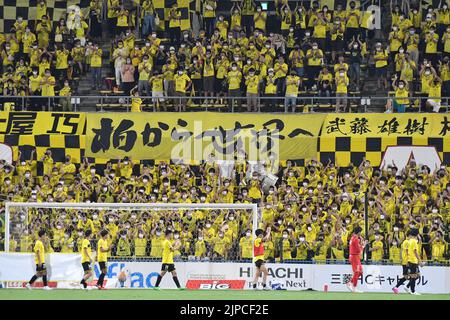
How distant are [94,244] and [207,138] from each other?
18.4 ft

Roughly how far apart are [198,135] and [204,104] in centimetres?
189

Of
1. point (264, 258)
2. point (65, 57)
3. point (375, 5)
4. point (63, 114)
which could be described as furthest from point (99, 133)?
point (375, 5)

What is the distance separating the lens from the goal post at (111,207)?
3186cm

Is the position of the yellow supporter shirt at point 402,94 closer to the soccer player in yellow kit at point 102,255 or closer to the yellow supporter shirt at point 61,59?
the yellow supporter shirt at point 61,59

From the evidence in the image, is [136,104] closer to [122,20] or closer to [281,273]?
[122,20]

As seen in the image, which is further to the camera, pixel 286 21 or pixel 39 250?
pixel 286 21

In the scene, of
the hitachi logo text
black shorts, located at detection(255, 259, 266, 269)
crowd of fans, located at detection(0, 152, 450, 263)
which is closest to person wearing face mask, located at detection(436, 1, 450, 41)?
crowd of fans, located at detection(0, 152, 450, 263)

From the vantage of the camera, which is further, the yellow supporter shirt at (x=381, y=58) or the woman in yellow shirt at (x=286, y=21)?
the woman in yellow shirt at (x=286, y=21)

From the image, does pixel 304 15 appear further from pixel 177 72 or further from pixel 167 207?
pixel 167 207

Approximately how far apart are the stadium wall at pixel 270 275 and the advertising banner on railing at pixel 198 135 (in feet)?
18.0

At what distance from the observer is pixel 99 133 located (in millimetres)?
36625

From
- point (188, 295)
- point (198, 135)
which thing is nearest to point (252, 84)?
point (198, 135)

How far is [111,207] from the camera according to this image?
3272cm

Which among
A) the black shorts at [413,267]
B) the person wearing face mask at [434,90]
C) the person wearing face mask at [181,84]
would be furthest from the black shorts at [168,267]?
the person wearing face mask at [434,90]
